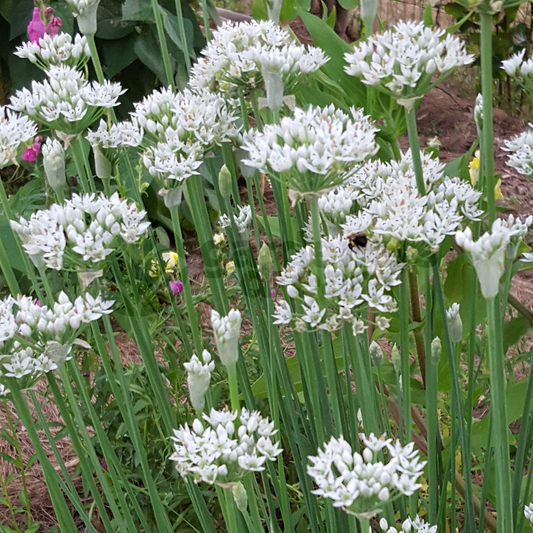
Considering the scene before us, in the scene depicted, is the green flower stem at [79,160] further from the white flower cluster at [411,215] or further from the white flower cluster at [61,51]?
the white flower cluster at [411,215]

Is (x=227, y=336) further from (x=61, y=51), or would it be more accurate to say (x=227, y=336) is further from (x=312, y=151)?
(x=61, y=51)

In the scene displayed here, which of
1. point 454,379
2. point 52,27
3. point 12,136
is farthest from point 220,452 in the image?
point 52,27

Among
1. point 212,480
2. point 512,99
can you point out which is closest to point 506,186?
point 512,99

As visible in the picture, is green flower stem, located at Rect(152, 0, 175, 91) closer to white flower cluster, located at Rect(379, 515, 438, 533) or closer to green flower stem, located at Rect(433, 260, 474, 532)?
green flower stem, located at Rect(433, 260, 474, 532)

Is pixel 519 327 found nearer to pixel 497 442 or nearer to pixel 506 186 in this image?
pixel 497 442

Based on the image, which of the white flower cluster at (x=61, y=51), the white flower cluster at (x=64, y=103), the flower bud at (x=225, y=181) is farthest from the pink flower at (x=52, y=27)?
the flower bud at (x=225, y=181)

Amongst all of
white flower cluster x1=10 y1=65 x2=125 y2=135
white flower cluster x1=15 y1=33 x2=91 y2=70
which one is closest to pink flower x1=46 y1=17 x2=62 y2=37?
white flower cluster x1=15 y1=33 x2=91 y2=70
